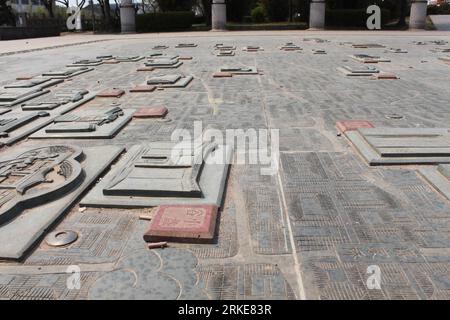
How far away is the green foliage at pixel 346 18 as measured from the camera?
1362 inches

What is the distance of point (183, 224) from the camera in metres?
3.36

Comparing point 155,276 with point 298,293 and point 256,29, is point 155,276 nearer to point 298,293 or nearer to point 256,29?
point 298,293

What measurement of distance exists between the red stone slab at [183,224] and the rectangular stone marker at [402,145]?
7.23ft

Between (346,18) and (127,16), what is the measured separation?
1814 cm

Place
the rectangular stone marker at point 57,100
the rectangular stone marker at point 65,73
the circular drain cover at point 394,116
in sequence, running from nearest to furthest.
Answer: the circular drain cover at point 394,116, the rectangular stone marker at point 57,100, the rectangular stone marker at point 65,73

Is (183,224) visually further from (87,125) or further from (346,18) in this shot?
(346,18)

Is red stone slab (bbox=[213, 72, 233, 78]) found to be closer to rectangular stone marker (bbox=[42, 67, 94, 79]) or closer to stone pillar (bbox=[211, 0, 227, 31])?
rectangular stone marker (bbox=[42, 67, 94, 79])

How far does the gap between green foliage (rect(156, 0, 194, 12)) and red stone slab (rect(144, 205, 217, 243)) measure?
37.8 m

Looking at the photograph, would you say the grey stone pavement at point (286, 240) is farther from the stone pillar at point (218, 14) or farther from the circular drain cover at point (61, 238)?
the stone pillar at point (218, 14)

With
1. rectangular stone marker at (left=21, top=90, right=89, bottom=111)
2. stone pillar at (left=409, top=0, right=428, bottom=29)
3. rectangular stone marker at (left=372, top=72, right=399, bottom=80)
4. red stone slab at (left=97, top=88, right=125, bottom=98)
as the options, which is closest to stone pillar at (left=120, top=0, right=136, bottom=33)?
stone pillar at (left=409, top=0, right=428, bottom=29)

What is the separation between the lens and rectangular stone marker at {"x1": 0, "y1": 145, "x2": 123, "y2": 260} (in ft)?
10.9

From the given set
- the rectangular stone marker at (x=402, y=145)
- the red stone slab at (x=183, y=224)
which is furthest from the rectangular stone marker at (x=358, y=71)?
the red stone slab at (x=183, y=224)

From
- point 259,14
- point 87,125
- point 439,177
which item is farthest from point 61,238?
point 259,14

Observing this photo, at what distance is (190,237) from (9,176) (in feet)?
7.31
